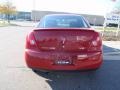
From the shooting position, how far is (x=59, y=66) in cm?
596

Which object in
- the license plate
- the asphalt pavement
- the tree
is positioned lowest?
the tree

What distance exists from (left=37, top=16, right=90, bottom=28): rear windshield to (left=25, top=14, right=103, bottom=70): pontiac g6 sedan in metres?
1.18

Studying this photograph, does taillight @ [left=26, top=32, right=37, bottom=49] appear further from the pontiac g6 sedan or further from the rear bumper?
the rear bumper

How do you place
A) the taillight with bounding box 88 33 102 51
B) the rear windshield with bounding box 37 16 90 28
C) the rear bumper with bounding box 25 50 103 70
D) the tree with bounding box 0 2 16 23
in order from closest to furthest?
Result: the rear bumper with bounding box 25 50 103 70
the taillight with bounding box 88 33 102 51
the rear windshield with bounding box 37 16 90 28
the tree with bounding box 0 2 16 23

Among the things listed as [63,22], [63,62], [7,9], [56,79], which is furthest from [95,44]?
[7,9]

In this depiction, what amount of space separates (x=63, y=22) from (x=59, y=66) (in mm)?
1905

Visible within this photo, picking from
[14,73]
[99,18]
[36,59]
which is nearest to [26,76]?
[14,73]

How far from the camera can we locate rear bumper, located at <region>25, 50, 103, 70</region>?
19.5 feet

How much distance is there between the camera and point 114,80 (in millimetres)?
6773

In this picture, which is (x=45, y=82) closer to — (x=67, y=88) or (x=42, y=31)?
(x=67, y=88)

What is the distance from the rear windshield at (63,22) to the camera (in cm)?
737

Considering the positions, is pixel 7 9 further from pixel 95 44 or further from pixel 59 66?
pixel 59 66

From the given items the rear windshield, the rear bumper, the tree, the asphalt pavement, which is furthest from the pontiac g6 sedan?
the tree

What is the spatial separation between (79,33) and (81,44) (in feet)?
0.77
